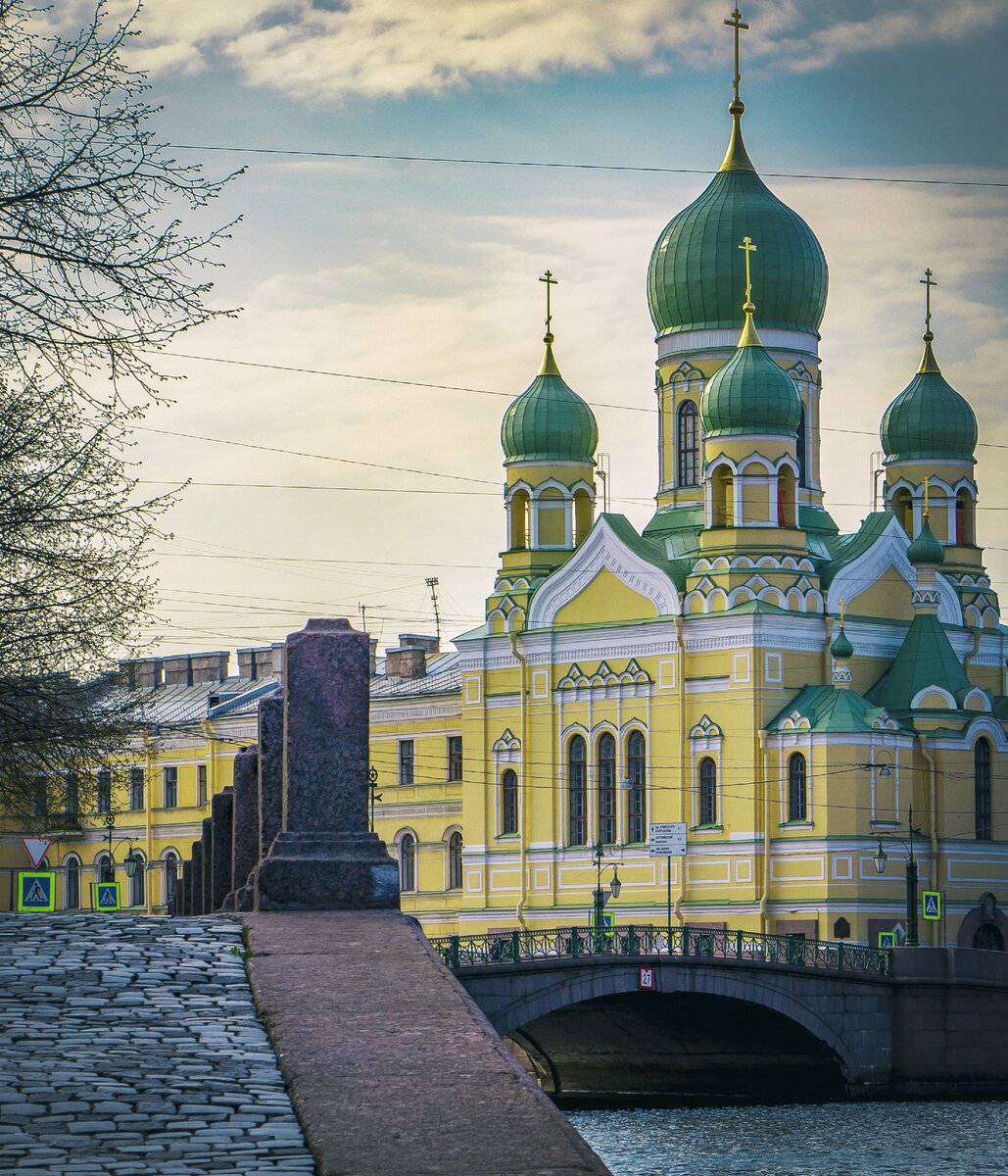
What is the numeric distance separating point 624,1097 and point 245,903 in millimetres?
26198

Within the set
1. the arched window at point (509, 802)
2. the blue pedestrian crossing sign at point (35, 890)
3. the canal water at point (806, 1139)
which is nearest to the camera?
the blue pedestrian crossing sign at point (35, 890)

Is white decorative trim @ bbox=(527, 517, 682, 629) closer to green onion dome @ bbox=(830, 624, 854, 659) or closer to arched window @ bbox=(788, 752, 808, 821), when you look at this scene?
green onion dome @ bbox=(830, 624, 854, 659)

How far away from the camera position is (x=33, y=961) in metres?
13.5

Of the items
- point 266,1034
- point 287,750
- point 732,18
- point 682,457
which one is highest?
point 732,18

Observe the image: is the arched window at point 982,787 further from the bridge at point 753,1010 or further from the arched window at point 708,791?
the bridge at point 753,1010

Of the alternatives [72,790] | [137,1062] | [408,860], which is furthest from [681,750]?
[137,1062]

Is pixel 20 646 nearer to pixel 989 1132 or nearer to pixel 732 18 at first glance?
pixel 989 1132

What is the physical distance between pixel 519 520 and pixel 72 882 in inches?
751

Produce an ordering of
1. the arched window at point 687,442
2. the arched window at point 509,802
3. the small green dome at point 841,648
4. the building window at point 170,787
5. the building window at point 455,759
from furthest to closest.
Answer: the building window at point 170,787, the building window at point 455,759, the arched window at point 687,442, the arched window at point 509,802, the small green dome at point 841,648

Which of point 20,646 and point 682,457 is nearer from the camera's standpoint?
point 20,646

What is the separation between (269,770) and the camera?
16.9 meters

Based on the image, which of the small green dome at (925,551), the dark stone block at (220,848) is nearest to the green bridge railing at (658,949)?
the dark stone block at (220,848)

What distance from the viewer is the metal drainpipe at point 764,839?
50.8m

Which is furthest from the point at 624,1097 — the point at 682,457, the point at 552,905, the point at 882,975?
the point at 682,457
